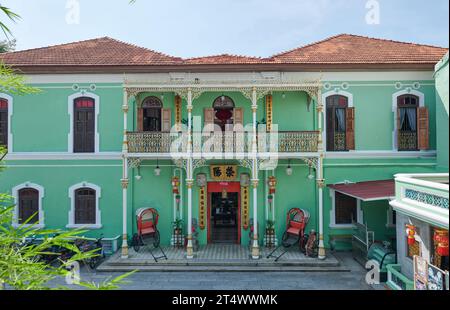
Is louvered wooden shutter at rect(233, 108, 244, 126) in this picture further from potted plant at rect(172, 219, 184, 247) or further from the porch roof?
potted plant at rect(172, 219, 184, 247)

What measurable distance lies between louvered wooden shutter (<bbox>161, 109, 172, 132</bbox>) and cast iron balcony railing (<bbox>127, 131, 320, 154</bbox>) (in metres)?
0.73

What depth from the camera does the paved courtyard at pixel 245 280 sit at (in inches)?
309

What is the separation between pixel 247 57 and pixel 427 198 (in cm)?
863

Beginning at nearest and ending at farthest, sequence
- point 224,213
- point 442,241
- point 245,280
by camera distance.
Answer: point 442,241 → point 245,280 → point 224,213

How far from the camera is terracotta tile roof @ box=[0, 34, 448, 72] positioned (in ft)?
35.1

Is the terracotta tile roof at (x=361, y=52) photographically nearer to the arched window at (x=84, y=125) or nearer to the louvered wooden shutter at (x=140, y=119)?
the louvered wooden shutter at (x=140, y=119)

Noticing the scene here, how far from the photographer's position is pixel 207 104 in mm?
11094

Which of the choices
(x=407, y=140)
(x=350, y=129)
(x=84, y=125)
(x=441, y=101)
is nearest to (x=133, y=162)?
(x=84, y=125)

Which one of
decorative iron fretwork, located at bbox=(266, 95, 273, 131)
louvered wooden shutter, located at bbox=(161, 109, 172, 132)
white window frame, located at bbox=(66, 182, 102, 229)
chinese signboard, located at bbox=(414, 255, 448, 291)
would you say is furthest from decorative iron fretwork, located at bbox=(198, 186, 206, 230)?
chinese signboard, located at bbox=(414, 255, 448, 291)

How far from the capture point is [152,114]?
11.1 m

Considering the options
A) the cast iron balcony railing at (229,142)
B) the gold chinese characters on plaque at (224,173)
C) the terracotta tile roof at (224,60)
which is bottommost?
the gold chinese characters on plaque at (224,173)

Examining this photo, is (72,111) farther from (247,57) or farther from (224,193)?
(247,57)

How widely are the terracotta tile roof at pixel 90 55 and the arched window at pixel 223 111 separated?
2321 mm

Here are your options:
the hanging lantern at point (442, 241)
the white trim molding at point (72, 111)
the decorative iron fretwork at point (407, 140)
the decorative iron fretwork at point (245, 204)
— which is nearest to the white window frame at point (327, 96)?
the decorative iron fretwork at point (407, 140)
